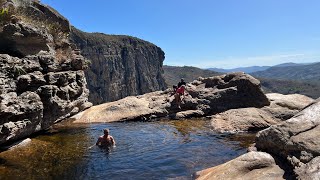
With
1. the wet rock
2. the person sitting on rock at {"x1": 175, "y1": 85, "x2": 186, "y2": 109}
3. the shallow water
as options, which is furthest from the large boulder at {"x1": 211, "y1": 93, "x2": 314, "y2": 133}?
the wet rock

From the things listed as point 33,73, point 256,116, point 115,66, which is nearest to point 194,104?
point 256,116

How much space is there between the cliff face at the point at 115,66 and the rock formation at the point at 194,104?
10769cm

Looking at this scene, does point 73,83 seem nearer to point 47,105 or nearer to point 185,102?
point 47,105

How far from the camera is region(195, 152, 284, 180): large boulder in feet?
36.9

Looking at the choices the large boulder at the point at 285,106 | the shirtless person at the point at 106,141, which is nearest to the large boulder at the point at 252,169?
the shirtless person at the point at 106,141

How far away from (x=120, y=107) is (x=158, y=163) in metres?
16.1

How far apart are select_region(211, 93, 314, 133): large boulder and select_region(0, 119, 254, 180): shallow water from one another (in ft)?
4.55

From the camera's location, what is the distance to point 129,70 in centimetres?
17825

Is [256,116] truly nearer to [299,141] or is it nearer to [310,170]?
[299,141]

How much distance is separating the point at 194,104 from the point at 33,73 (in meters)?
16.7

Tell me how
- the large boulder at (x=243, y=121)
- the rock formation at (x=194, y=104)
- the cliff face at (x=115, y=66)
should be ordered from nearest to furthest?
the large boulder at (x=243, y=121), the rock formation at (x=194, y=104), the cliff face at (x=115, y=66)

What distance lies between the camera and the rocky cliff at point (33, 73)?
18234 millimetres

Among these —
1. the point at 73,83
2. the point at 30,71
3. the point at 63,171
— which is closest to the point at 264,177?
the point at 63,171

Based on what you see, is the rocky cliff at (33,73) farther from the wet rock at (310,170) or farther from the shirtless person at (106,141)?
the wet rock at (310,170)
